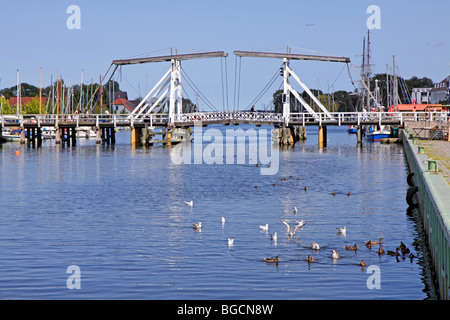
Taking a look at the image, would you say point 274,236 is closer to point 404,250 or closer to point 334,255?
point 334,255

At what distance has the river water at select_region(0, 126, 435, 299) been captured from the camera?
1533 cm

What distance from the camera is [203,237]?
2120cm

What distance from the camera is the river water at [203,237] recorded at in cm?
1533

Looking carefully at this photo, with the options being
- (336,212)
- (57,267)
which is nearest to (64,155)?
(336,212)

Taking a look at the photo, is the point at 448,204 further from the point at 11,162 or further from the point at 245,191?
the point at 11,162

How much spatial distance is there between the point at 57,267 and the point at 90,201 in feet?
44.2

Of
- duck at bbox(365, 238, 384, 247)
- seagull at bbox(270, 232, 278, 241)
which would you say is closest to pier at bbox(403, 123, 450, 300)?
duck at bbox(365, 238, 384, 247)

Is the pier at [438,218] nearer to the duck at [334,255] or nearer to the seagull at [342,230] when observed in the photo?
the duck at [334,255]

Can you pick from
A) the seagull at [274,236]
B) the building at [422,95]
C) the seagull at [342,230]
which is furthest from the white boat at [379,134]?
the building at [422,95]

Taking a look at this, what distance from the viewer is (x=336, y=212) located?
2641 centimetres

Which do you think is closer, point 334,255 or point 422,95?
point 334,255

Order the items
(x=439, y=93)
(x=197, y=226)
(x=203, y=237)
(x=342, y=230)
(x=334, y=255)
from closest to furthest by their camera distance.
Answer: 1. (x=334, y=255)
2. (x=203, y=237)
3. (x=342, y=230)
4. (x=197, y=226)
5. (x=439, y=93)

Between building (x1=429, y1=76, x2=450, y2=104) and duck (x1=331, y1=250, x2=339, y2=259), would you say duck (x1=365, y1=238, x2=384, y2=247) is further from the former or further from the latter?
building (x1=429, y1=76, x2=450, y2=104)

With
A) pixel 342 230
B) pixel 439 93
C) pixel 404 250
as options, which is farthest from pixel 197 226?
pixel 439 93
